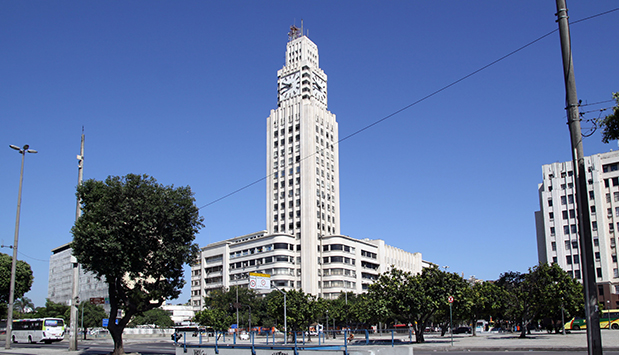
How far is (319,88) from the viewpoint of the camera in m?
127

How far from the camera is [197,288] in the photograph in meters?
126

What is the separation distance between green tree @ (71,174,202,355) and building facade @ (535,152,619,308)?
8328cm

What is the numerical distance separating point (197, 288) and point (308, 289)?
118 feet

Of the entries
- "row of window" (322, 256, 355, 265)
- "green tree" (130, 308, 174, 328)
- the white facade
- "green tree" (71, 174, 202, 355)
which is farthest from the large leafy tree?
the white facade

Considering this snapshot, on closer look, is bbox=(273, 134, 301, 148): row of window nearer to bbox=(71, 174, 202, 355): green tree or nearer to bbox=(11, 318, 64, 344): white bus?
bbox=(11, 318, 64, 344): white bus

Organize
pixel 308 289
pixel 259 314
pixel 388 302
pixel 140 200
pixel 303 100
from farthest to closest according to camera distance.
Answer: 1. pixel 303 100
2. pixel 308 289
3. pixel 259 314
4. pixel 388 302
5. pixel 140 200

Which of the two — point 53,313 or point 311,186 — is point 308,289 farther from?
point 53,313

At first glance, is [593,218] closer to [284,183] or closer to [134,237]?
[284,183]

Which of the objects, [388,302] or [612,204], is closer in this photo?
[388,302]

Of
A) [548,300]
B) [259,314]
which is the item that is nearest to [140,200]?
[548,300]

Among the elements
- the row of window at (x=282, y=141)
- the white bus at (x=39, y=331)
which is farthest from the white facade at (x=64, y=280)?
the white bus at (x=39, y=331)

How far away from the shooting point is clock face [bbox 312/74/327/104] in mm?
124812

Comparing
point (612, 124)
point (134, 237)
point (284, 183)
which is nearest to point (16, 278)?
point (134, 237)

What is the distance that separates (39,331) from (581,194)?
60027mm
